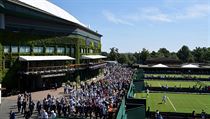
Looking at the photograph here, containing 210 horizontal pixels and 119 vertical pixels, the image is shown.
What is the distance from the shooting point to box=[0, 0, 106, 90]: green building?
45.4 meters

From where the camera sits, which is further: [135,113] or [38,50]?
[38,50]

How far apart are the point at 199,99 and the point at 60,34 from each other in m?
28.6

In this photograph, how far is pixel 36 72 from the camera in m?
49.4

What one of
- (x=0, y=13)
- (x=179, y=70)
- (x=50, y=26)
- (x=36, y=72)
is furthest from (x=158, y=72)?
(x=0, y=13)

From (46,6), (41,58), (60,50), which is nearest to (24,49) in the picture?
(41,58)

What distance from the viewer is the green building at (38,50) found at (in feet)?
149

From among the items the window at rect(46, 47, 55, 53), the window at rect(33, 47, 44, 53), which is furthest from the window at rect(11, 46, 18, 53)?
the window at rect(46, 47, 55, 53)

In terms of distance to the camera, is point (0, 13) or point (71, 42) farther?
point (71, 42)

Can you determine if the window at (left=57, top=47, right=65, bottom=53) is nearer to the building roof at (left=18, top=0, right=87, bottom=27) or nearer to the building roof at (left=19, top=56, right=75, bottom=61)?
the building roof at (left=19, top=56, right=75, bottom=61)

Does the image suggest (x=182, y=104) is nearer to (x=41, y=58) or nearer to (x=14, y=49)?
(x=41, y=58)

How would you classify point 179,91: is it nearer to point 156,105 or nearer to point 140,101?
point 156,105

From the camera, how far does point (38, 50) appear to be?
5641 centimetres

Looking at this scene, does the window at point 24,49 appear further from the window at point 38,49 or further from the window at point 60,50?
the window at point 60,50

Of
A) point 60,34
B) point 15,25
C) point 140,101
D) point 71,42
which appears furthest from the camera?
point 71,42
